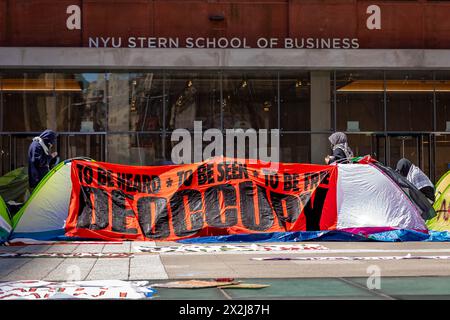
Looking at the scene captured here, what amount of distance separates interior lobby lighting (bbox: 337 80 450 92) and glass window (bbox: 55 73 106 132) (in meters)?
7.46

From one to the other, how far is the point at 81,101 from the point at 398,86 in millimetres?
9965

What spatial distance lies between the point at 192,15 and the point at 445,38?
808 cm

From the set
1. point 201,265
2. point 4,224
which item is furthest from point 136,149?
point 201,265

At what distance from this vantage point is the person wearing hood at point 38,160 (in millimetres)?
13711

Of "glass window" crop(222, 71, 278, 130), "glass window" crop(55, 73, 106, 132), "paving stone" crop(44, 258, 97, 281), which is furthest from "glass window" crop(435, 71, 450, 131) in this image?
"paving stone" crop(44, 258, 97, 281)

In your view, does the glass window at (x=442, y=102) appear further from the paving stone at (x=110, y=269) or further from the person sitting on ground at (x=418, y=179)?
the paving stone at (x=110, y=269)

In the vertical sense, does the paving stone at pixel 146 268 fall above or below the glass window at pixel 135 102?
below

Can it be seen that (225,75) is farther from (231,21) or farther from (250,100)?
(231,21)

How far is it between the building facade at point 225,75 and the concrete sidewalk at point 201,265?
1192 centimetres

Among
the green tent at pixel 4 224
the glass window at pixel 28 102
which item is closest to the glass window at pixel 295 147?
the glass window at pixel 28 102

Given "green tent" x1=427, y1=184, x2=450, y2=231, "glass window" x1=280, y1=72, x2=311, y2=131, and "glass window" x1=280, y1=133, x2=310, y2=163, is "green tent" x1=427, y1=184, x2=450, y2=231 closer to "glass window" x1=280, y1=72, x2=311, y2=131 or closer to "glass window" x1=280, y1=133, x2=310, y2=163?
"glass window" x1=280, y1=133, x2=310, y2=163

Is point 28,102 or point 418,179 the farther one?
point 28,102

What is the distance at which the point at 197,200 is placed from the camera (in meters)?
12.5

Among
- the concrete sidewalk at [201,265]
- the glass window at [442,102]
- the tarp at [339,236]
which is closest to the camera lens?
the concrete sidewalk at [201,265]
